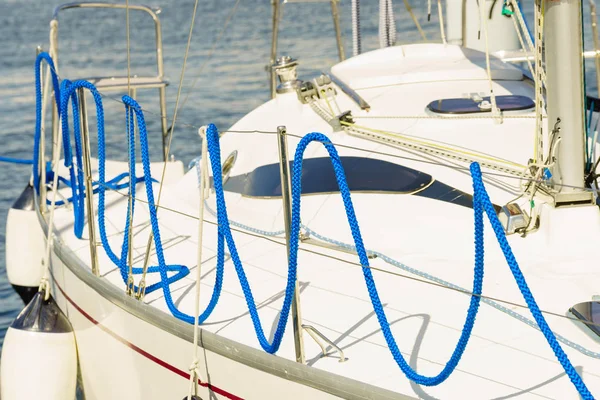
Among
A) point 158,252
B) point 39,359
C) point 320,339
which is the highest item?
point 158,252

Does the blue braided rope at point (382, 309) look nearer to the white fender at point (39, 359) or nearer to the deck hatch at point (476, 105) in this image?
the deck hatch at point (476, 105)

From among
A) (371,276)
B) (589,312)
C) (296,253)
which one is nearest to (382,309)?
(371,276)

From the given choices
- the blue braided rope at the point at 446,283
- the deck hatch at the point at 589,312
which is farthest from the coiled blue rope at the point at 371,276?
the deck hatch at the point at 589,312

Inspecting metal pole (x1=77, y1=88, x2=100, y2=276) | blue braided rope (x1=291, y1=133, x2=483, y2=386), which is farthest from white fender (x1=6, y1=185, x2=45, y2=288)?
blue braided rope (x1=291, y1=133, x2=483, y2=386)

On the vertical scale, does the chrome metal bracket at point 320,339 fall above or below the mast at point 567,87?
below

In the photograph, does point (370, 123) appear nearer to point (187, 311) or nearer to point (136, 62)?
point (187, 311)

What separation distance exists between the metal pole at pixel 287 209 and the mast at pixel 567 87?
4.48 ft

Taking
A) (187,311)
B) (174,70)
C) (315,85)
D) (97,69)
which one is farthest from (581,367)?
(97,69)

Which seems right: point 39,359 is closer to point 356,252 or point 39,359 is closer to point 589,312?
point 356,252

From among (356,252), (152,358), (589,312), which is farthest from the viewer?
(356,252)

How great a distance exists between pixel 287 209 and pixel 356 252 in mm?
1050

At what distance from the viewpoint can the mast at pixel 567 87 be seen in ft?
13.8

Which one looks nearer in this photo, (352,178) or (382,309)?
(382,309)

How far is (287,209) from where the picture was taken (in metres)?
3.54
